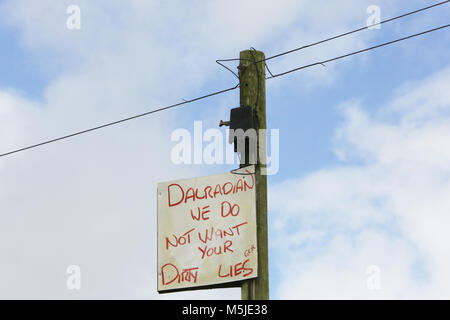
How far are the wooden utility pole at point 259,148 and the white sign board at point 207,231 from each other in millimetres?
69

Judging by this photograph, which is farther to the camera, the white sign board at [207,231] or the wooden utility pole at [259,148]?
the white sign board at [207,231]

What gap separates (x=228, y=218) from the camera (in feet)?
28.4

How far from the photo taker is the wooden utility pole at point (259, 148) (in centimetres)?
834

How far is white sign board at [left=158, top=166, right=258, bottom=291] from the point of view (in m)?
8.48

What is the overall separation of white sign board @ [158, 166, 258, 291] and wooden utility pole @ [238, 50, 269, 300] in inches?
2.7

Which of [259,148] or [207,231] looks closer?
[207,231]

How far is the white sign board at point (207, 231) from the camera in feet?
27.8

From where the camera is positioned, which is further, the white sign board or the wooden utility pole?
the white sign board

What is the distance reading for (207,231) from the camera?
8.66 meters

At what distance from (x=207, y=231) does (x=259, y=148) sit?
1.06 metres
